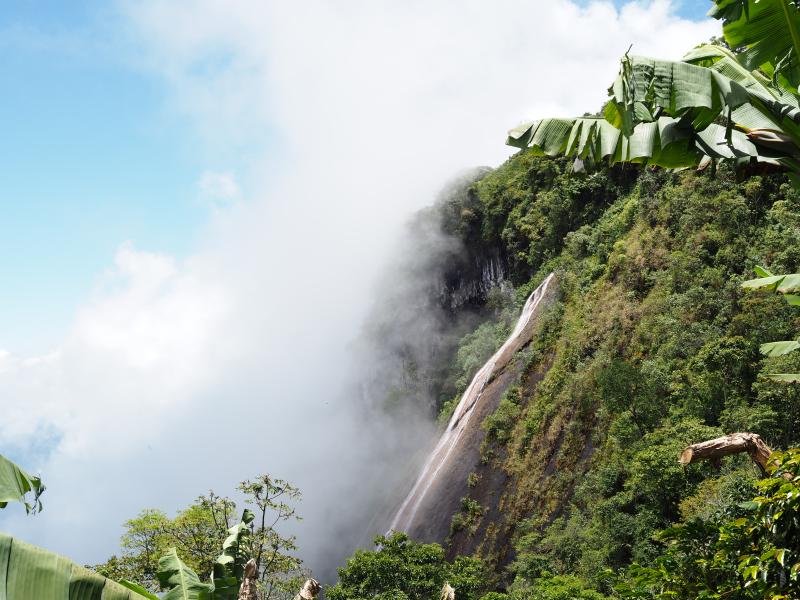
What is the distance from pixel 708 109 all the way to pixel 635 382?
40.7 feet

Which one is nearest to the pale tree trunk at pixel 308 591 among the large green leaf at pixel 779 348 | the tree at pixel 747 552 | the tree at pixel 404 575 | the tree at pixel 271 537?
the tree at pixel 747 552

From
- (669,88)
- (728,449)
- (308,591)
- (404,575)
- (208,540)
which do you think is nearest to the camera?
(669,88)

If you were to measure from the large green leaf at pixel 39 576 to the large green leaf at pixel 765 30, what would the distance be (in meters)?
5.19

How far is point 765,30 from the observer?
4.61m

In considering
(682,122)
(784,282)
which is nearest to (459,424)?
(784,282)

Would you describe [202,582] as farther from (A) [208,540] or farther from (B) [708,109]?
(A) [208,540]

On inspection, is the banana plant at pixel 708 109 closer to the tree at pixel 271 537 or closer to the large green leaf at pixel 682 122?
the large green leaf at pixel 682 122

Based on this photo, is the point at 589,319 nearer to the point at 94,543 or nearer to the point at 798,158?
the point at 798,158

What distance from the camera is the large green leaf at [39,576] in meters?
2.89

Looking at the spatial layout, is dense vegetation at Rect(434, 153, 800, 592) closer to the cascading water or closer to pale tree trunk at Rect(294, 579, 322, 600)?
the cascading water

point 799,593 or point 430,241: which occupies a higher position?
point 430,241

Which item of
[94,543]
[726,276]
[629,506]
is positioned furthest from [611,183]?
[94,543]

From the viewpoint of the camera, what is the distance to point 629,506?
46.7ft

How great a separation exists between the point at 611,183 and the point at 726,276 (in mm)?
12025
